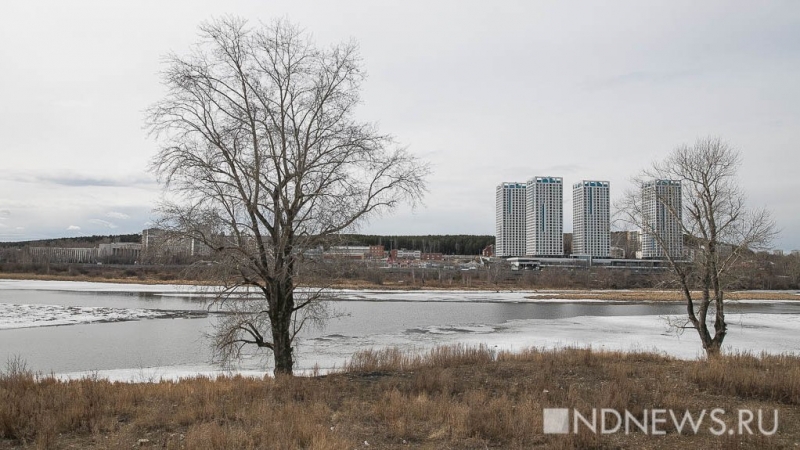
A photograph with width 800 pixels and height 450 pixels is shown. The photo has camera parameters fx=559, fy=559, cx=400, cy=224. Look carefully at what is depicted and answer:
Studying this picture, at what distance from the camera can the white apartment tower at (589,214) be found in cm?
16212

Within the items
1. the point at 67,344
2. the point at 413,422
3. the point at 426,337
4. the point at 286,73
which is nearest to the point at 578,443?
the point at 413,422

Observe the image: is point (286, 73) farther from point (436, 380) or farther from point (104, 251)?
point (104, 251)

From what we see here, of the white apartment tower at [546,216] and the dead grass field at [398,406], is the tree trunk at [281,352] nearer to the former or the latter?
the dead grass field at [398,406]

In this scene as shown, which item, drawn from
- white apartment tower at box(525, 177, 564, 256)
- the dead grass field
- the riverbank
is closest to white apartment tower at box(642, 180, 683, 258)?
the dead grass field

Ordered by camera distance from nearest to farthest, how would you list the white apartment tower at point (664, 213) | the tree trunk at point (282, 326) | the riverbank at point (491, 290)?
the tree trunk at point (282, 326) < the white apartment tower at point (664, 213) < the riverbank at point (491, 290)

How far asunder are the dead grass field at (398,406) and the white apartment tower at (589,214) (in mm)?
154172

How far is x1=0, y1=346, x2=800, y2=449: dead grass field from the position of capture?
8.04 m

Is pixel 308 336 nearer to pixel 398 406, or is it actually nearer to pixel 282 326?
pixel 282 326

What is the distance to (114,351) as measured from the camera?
A: 23.0 metres

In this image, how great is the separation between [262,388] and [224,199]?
432 cm

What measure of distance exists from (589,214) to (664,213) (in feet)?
504

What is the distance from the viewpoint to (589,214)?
167 meters

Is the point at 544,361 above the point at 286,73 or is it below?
below

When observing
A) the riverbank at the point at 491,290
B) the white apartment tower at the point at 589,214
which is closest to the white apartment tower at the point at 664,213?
the riverbank at the point at 491,290
